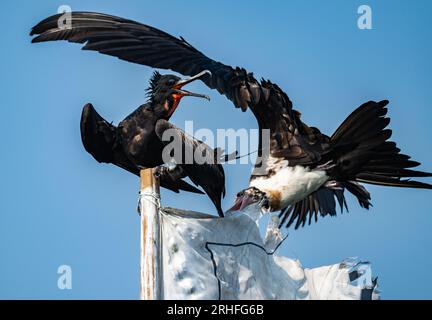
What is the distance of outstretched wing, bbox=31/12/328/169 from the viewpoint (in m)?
10.8

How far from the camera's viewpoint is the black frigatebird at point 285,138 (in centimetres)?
1110

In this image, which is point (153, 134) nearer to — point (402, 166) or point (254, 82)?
point (254, 82)

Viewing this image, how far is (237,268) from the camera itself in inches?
388

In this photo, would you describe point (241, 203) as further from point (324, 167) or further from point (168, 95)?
point (168, 95)

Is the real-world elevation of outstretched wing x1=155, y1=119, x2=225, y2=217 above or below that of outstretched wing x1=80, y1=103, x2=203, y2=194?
below

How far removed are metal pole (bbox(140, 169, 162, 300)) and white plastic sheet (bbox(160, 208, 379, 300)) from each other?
0.11 meters

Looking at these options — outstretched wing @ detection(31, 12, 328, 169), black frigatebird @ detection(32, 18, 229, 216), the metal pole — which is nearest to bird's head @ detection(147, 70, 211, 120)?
black frigatebird @ detection(32, 18, 229, 216)

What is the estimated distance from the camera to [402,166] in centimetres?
1152

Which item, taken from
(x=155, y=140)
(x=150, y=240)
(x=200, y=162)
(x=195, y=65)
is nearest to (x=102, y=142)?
(x=155, y=140)

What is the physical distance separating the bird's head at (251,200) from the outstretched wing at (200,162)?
29 centimetres

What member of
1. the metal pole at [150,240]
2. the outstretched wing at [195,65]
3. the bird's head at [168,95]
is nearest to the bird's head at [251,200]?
the outstretched wing at [195,65]

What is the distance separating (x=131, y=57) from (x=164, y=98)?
88 centimetres

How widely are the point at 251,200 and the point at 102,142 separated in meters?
1.61

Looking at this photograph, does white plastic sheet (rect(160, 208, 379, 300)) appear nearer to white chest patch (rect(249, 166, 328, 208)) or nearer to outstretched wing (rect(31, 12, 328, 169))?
white chest patch (rect(249, 166, 328, 208))
